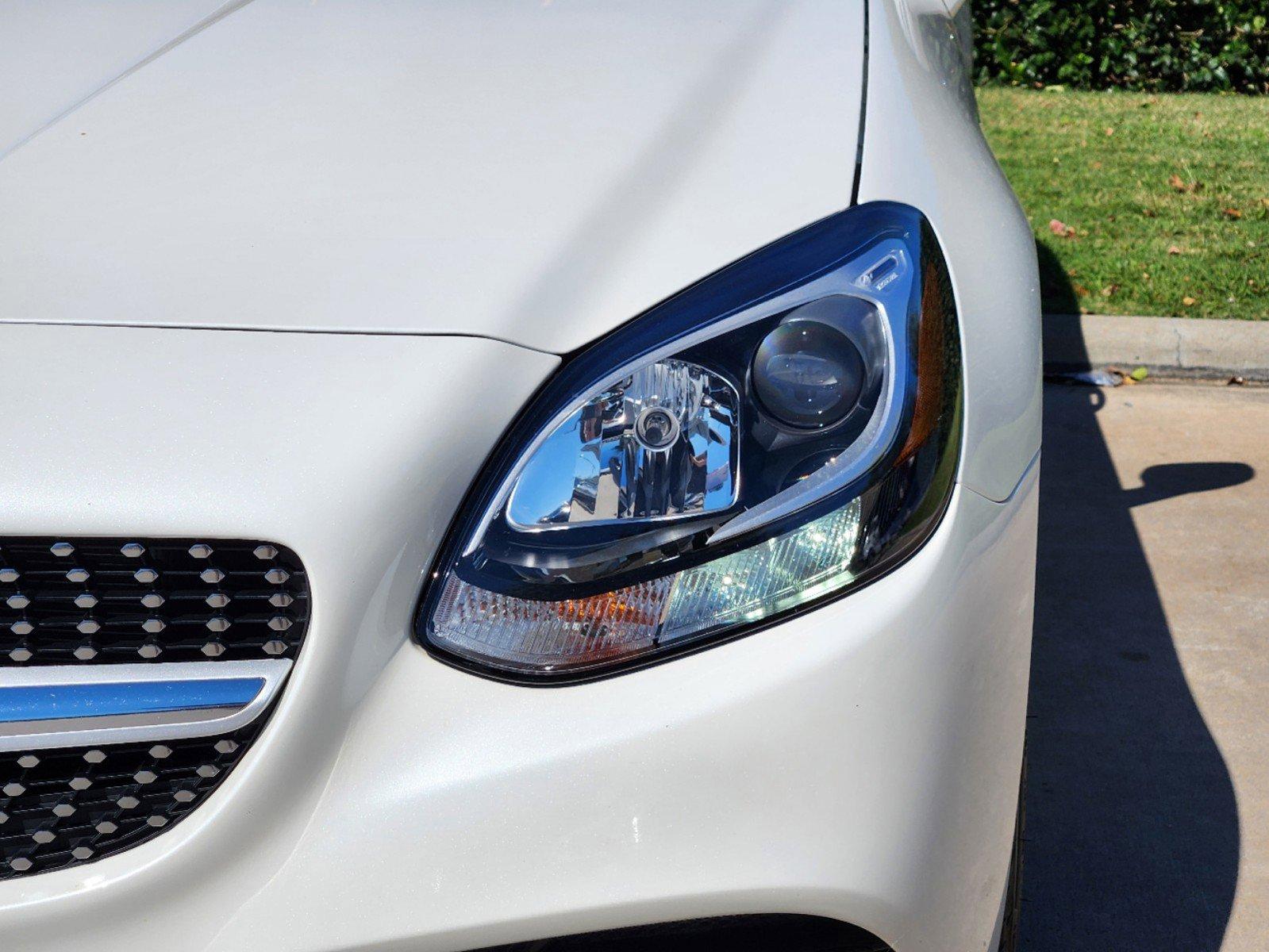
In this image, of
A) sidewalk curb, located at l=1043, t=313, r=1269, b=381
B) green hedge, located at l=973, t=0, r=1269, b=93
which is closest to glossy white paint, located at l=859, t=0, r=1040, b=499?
sidewalk curb, located at l=1043, t=313, r=1269, b=381

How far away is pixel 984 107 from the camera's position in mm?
7871

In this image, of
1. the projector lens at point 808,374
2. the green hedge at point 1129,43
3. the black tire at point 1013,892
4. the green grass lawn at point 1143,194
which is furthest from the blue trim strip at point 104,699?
the green hedge at point 1129,43

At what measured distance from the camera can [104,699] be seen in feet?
3.47

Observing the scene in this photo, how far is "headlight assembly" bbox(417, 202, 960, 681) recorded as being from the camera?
1096 mm

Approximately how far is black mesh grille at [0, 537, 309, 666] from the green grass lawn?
Answer: 3960mm

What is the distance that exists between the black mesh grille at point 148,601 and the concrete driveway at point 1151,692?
1.38m

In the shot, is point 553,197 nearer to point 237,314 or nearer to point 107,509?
point 237,314

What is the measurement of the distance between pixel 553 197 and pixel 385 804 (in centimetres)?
62

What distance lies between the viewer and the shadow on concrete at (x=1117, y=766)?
1.98 meters

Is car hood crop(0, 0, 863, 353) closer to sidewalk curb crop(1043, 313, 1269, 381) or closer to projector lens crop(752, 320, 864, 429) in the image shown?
projector lens crop(752, 320, 864, 429)

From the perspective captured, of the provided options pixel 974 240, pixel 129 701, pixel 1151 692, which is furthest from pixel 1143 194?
pixel 129 701

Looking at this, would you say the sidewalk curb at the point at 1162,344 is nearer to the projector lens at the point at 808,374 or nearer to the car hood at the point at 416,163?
the car hood at the point at 416,163

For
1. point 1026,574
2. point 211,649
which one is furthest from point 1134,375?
point 211,649

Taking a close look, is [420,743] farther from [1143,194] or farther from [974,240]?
[1143,194]
